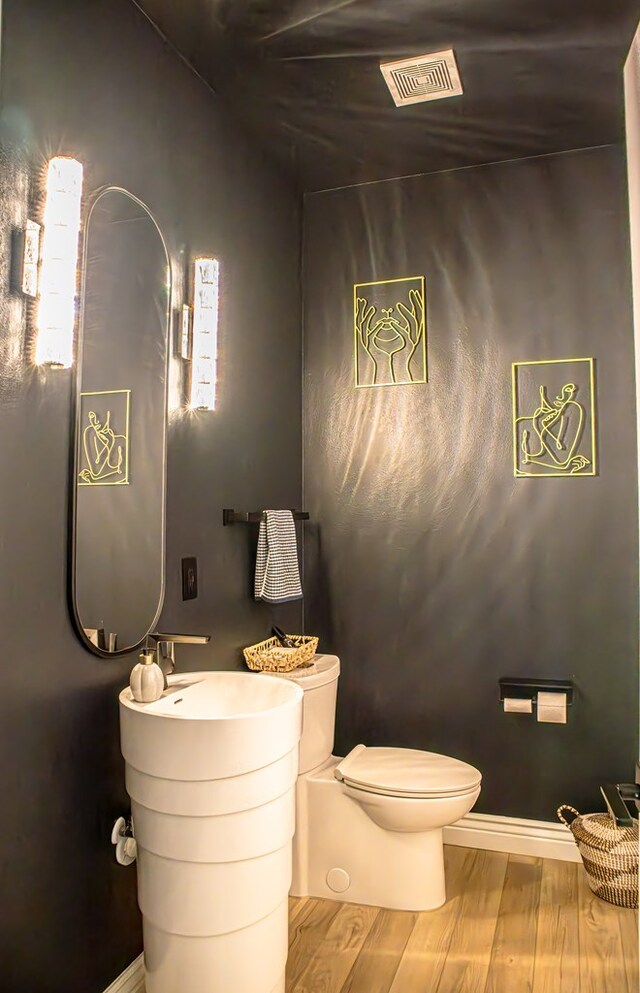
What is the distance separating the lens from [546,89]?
7.88 feet

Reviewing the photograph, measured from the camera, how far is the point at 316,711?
2.55 m

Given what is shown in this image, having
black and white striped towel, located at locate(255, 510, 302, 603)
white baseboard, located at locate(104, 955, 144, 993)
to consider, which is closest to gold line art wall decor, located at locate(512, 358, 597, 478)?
black and white striped towel, located at locate(255, 510, 302, 603)

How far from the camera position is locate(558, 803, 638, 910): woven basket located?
2299mm

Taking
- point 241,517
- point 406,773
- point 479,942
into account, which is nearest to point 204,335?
point 241,517

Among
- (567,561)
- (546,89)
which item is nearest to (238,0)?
(546,89)

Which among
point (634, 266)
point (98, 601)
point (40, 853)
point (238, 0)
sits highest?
point (238, 0)

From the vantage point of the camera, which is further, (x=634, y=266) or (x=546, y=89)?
(x=546, y=89)

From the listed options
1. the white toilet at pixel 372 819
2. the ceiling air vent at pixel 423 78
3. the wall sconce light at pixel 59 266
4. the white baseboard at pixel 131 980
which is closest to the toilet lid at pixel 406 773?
the white toilet at pixel 372 819

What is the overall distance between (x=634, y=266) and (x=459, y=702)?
2.21 m

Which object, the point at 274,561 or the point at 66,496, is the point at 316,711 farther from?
the point at 66,496

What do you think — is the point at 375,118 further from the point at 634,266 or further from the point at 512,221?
the point at 634,266

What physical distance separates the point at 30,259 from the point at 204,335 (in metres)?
0.75

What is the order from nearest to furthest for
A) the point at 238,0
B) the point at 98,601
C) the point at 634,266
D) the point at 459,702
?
the point at 634,266, the point at 98,601, the point at 238,0, the point at 459,702

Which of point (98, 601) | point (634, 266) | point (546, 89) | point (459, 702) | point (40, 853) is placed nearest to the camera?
point (634, 266)
